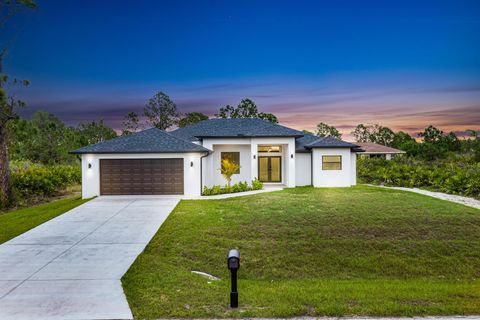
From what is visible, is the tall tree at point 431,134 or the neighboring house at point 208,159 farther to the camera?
the tall tree at point 431,134

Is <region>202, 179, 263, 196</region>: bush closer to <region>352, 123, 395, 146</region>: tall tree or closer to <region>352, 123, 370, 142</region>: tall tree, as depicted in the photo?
<region>352, 123, 395, 146</region>: tall tree

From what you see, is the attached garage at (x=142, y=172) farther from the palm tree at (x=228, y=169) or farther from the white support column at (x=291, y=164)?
the white support column at (x=291, y=164)

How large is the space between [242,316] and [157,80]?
2630 cm

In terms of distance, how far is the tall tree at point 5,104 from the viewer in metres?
16.3

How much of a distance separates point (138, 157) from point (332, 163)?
11.4 meters

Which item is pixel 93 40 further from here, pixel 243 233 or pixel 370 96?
pixel 370 96

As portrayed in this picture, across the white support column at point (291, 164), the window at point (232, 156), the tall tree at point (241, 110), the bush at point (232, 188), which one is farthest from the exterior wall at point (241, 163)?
the tall tree at point (241, 110)

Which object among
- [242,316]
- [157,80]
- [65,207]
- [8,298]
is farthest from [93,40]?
[242,316]

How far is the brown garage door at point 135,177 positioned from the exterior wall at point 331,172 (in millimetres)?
8476

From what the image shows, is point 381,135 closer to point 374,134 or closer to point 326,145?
point 374,134

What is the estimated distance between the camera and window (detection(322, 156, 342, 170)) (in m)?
20.4

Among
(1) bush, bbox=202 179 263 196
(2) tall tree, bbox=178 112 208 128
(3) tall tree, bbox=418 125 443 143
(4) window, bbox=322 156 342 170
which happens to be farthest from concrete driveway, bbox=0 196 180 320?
(3) tall tree, bbox=418 125 443 143

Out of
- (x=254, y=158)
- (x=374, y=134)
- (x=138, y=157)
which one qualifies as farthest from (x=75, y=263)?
(x=374, y=134)

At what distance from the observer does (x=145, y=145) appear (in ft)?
56.3
